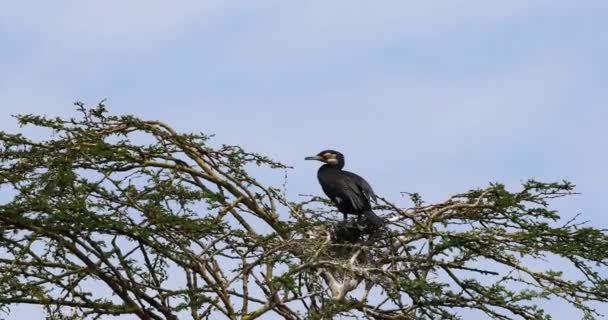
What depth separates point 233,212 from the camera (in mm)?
11555

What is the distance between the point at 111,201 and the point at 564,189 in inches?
161

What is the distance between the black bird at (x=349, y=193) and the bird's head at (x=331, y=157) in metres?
0.15

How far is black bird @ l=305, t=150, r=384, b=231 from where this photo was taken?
35.8ft

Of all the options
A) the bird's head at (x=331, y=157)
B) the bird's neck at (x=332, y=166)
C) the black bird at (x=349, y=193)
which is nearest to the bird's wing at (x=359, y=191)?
the black bird at (x=349, y=193)

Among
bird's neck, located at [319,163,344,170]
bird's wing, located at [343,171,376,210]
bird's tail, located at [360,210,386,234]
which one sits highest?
bird's neck, located at [319,163,344,170]

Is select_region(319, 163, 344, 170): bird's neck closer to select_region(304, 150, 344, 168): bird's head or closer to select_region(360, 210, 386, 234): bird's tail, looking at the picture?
select_region(304, 150, 344, 168): bird's head

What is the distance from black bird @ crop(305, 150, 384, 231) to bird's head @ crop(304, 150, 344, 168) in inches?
6.1

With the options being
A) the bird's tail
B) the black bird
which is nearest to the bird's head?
the black bird

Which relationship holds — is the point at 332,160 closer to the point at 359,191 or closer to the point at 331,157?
the point at 331,157

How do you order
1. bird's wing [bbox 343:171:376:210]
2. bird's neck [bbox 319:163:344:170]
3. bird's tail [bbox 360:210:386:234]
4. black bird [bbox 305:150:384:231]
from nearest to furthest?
bird's tail [bbox 360:210:386:234]
black bird [bbox 305:150:384:231]
bird's wing [bbox 343:171:376:210]
bird's neck [bbox 319:163:344:170]

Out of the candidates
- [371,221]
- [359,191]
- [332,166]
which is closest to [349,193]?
[359,191]

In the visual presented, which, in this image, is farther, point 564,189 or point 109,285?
point 564,189

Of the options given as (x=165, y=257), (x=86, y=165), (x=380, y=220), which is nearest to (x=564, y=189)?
(x=380, y=220)

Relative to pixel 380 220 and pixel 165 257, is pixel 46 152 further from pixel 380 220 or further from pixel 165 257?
pixel 380 220
